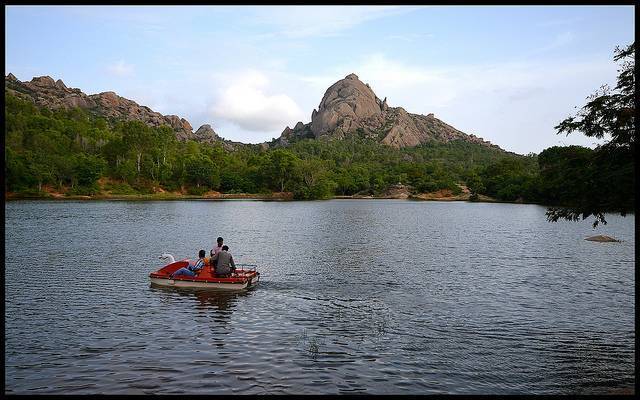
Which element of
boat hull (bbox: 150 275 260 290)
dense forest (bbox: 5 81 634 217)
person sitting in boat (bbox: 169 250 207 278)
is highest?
dense forest (bbox: 5 81 634 217)

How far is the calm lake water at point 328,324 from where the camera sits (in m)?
15.0

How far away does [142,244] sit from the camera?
47.5m

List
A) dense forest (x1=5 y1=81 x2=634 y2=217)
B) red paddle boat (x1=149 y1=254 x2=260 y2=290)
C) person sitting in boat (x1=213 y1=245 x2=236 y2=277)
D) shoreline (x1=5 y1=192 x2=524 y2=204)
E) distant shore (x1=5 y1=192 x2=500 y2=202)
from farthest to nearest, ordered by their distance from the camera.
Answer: dense forest (x1=5 y1=81 x2=634 y2=217) < shoreline (x1=5 y1=192 x2=524 y2=204) < distant shore (x1=5 y1=192 x2=500 y2=202) < person sitting in boat (x1=213 y1=245 x2=236 y2=277) < red paddle boat (x1=149 y1=254 x2=260 y2=290)

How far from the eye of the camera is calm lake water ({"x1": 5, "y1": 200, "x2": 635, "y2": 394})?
14984 mm

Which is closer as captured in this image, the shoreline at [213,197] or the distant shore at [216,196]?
the distant shore at [216,196]

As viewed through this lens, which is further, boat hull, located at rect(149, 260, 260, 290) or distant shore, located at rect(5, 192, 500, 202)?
distant shore, located at rect(5, 192, 500, 202)

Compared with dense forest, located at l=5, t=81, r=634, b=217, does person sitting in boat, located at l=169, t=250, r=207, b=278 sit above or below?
below

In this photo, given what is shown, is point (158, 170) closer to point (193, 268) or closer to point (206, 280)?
point (193, 268)

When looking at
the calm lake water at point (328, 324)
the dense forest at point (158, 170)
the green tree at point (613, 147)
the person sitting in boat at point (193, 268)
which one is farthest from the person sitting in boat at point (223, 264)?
the dense forest at point (158, 170)

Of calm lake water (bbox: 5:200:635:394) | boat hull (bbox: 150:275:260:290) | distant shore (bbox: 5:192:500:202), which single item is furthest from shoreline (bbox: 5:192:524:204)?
boat hull (bbox: 150:275:260:290)

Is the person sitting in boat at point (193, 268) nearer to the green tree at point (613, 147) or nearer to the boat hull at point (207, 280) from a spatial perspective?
the boat hull at point (207, 280)

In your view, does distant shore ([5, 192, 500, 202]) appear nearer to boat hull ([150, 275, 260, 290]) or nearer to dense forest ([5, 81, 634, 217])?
dense forest ([5, 81, 634, 217])

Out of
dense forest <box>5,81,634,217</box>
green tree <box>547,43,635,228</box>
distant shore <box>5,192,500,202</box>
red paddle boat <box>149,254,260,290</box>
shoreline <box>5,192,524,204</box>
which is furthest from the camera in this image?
dense forest <box>5,81,634,217</box>

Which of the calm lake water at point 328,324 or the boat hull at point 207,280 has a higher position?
the boat hull at point 207,280
